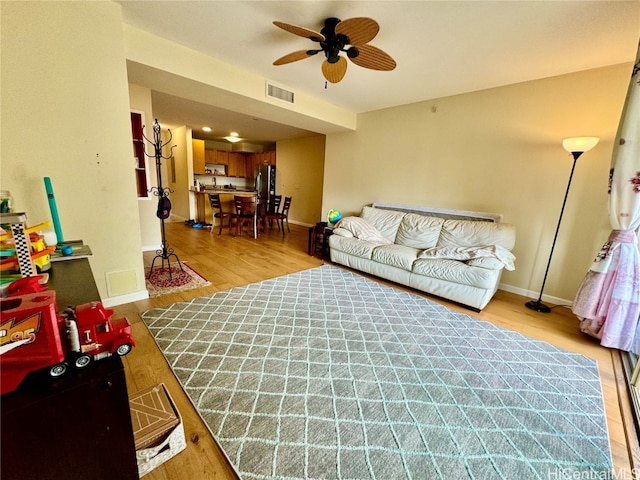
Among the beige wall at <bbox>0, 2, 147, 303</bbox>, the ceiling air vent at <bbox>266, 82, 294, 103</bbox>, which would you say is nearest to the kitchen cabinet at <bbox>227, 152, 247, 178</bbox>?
the ceiling air vent at <bbox>266, 82, 294, 103</bbox>

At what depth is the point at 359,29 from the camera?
1803 millimetres

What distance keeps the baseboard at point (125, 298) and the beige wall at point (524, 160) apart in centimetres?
372

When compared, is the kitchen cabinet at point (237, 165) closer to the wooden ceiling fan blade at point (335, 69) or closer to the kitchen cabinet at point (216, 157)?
the kitchen cabinet at point (216, 157)

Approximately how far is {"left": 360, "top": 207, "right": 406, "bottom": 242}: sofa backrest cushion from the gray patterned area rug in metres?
1.58

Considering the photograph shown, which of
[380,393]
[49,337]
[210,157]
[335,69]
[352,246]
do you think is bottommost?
[380,393]

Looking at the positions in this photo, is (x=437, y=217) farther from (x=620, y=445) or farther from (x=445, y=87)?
(x=620, y=445)

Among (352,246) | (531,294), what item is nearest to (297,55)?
(352,246)

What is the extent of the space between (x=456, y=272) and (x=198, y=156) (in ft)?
21.5

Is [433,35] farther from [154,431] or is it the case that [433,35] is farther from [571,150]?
[154,431]

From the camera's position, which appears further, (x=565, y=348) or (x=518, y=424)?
(x=565, y=348)

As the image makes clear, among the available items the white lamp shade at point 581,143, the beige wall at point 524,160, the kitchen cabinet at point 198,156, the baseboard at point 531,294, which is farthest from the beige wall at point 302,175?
the white lamp shade at point 581,143

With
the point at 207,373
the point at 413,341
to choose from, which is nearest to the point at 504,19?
the point at 413,341

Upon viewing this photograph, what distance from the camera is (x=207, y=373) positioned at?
1.63 m

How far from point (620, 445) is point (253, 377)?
2.00 meters
